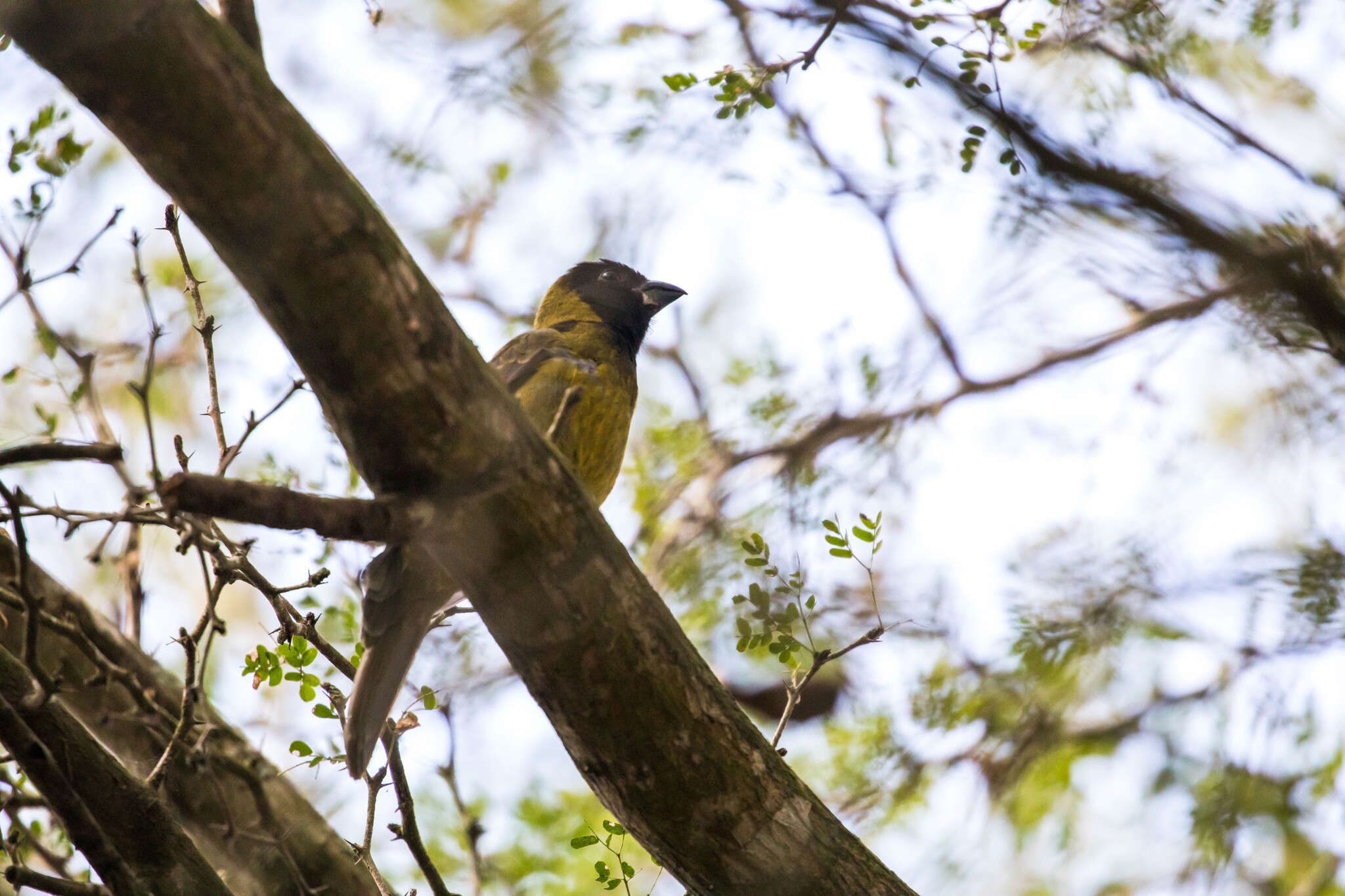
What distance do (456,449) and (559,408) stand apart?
1574 mm

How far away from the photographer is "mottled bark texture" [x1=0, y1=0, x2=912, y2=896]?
180 centimetres

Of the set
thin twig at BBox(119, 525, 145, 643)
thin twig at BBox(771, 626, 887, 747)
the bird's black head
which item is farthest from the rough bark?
the bird's black head

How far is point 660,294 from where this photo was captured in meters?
5.39

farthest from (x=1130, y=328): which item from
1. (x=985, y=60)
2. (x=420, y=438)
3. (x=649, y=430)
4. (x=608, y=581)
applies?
(x=420, y=438)

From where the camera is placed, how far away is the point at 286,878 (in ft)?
11.1

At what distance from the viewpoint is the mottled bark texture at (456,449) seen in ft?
5.91

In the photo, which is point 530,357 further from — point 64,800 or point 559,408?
point 64,800

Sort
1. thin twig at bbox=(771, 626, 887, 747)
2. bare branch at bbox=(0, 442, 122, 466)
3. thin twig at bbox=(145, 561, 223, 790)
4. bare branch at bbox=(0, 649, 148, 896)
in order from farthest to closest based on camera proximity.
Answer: thin twig at bbox=(771, 626, 887, 747), thin twig at bbox=(145, 561, 223, 790), bare branch at bbox=(0, 649, 148, 896), bare branch at bbox=(0, 442, 122, 466)

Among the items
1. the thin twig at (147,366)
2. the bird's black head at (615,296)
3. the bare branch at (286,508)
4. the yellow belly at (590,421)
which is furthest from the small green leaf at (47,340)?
the bird's black head at (615,296)

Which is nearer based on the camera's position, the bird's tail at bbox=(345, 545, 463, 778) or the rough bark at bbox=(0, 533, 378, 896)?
the bird's tail at bbox=(345, 545, 463, 778)

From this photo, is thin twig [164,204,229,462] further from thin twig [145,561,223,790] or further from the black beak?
the black beak

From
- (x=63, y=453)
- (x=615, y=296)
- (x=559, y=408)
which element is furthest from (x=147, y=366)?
(x=615, y=296)

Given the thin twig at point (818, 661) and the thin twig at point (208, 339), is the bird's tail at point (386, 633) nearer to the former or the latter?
the thin twig at point (208, 339)

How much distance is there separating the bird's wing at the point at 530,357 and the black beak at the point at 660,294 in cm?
97
